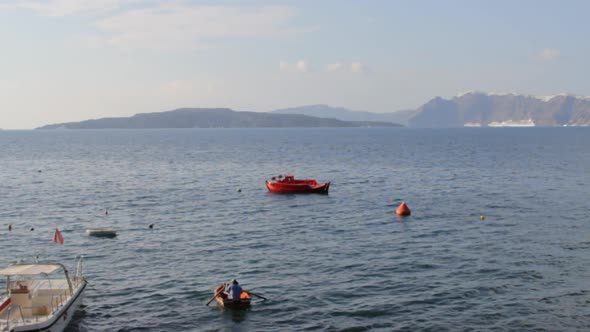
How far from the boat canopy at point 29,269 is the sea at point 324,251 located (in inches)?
130

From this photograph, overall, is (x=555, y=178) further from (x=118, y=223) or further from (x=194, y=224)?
(x=118, y=223)

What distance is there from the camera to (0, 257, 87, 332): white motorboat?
28.7m

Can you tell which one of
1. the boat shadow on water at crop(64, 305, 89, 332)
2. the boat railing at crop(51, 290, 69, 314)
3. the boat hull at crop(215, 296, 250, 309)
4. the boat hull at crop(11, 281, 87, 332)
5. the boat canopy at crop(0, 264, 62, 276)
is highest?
the boat canopy at crop(0, 264, 62, 276)

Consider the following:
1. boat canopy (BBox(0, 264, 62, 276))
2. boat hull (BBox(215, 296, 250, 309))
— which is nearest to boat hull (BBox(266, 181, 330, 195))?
boat hull (BBox(215, 296, 250, 309))

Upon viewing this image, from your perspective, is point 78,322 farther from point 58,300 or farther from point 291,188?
point 291,188

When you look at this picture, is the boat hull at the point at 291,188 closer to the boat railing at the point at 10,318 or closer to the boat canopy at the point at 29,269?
the boat canopy at the point at 29,269

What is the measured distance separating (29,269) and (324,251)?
23.0 meters

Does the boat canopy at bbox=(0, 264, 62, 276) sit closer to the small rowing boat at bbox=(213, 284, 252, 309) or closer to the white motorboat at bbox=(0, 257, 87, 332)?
the white motorboat at bbox=(0, 257, 87, 332)

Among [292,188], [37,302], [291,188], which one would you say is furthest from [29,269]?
[292,188]

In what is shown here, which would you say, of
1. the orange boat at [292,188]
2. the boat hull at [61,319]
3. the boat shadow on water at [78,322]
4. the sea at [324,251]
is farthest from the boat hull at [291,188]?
the boat shadow on water at [78,322]

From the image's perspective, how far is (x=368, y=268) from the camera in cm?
4297

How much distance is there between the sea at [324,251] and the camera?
111ft

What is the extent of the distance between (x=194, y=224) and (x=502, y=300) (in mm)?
33406

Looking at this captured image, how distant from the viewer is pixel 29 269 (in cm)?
3173
